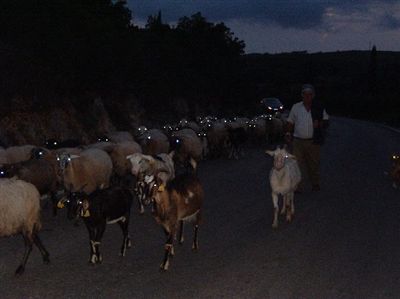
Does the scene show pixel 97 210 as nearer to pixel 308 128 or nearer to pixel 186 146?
pixel 308 128

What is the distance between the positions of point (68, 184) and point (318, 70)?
13329cm

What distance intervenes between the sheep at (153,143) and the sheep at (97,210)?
935cm

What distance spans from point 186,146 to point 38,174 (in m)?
7.49

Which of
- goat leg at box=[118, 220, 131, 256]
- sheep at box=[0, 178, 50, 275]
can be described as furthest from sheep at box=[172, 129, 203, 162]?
sheep at box=[0, 178, 50, 275]

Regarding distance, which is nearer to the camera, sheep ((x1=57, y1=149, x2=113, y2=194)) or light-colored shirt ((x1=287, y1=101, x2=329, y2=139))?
sheep ((x1=57, y1=149, x2=113, y2=194))

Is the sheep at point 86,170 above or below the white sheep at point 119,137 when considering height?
above

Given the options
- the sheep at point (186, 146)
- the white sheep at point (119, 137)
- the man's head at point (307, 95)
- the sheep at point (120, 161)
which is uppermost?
the man's head at point (307, 95)

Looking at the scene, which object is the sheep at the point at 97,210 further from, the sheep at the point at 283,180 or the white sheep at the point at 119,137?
the white sheep at the point at 119,137

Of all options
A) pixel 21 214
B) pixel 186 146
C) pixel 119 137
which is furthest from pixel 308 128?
pixel 21 214

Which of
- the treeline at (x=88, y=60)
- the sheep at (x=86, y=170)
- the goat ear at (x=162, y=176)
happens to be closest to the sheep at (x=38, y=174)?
the sheep at (x=86, y=170)

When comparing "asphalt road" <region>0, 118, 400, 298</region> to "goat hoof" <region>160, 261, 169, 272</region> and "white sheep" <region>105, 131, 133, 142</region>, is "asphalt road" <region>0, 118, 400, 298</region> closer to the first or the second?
"goat hoof" <region>160, 261, 169, 272</region>

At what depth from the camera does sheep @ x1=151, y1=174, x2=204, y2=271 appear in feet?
29.7

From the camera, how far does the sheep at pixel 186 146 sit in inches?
760

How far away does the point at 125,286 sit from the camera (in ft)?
26.9
